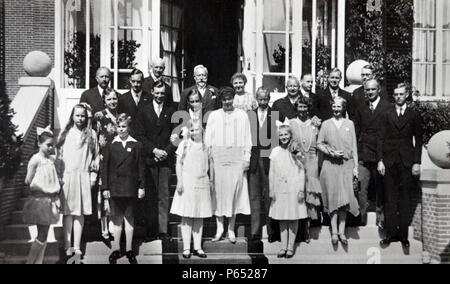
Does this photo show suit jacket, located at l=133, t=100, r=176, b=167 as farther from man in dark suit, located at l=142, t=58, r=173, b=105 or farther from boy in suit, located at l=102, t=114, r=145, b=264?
boy in suit, located at l=102, t=114, r=145, b=264

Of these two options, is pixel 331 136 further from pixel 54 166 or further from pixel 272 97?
pixel 54 166

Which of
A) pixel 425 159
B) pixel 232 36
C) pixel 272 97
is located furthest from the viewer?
pixel 232 36

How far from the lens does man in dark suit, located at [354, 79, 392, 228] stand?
303 inches

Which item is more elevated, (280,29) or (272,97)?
(280,29)

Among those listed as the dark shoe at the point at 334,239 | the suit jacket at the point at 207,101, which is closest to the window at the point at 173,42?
the suit jacket at the point at 207,101

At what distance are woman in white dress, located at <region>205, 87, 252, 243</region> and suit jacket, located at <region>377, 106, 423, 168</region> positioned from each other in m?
1.72

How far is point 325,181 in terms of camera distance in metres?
7.43

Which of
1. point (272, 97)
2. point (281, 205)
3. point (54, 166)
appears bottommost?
point (281, 205)

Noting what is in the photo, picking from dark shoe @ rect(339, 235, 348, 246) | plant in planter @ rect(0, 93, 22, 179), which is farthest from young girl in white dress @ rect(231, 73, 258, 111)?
plant in planter @ rect(0, 93, 22, 179)

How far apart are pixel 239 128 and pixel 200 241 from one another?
1.40m

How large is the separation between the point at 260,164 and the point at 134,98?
69.8 inches

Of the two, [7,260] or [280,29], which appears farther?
[280,29]

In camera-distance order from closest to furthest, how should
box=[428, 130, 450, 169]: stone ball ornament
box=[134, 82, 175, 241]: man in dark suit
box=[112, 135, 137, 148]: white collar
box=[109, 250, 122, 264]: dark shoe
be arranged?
box=[109, 250, 122, 264]: dark shoe → box=[112, 135, 137, 148]: white collar → box=[134, 82, 175, 241]: man in dark suit → box=[428, 130, 450, 169]: stone ball ornament

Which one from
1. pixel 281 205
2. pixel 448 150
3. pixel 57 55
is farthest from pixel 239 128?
pixel 57 55
